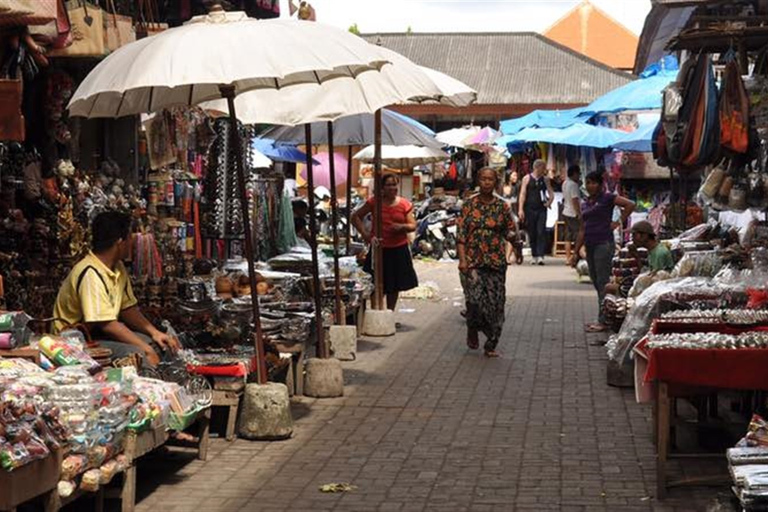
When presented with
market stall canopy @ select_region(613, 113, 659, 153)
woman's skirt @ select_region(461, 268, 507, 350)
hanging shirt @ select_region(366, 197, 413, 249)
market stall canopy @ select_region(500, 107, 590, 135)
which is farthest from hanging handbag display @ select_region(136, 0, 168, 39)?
market stall canopy @ select_region(500, 107, 590, 135)

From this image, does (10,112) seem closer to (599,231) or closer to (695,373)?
(695,373)

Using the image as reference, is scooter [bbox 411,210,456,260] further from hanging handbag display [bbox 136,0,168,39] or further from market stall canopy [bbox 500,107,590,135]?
hanging handbag display [bbox 136,0,168,39]

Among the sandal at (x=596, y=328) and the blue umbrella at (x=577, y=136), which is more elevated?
the blue umbrella at (x=577, y=136)

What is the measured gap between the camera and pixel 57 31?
8.71 m

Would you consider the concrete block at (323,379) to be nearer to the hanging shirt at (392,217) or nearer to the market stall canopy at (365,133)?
the hanging shirt at (392,217)

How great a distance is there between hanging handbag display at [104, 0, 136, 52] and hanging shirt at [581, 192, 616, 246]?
6.26 metres

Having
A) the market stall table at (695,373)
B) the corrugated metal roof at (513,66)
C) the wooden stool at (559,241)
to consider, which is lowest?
the wooden stool at (559,241)

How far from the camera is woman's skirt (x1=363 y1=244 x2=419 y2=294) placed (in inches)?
594

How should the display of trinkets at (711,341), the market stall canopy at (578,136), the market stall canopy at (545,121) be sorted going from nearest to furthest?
the display of trinkets at (711,341)
the market stall canopy at (578,136)
the market stall canopy at (545,121)

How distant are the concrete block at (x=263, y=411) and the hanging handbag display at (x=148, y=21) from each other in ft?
11.8

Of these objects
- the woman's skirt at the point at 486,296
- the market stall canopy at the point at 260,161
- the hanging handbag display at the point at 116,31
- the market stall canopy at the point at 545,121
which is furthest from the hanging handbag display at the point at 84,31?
the market stall canopy at the point at 545,121

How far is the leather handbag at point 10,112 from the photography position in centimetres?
777

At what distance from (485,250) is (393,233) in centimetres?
235

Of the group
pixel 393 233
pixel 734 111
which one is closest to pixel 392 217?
pixel 393 233
